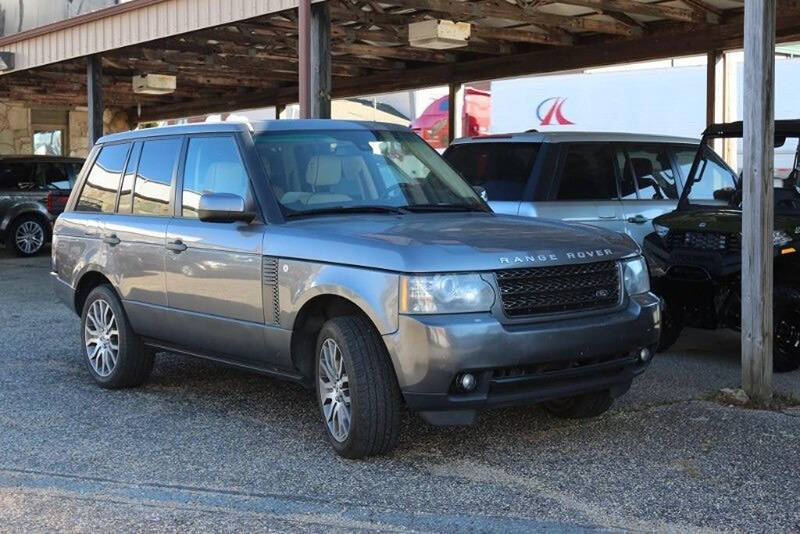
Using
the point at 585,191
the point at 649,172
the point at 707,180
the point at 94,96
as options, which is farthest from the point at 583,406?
the point at 94,96

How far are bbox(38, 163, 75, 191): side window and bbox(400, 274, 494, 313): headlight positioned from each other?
14.8m

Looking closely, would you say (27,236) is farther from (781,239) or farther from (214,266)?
(781,239)

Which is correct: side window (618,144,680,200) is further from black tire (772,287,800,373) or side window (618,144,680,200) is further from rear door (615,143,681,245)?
black tire (772,287,800,373)

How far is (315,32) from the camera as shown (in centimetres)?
1024

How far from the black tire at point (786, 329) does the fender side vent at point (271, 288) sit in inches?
150

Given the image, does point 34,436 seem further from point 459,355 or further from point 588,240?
point 588,240

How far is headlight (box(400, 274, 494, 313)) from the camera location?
15.6 ft

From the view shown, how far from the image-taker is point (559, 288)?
5.08 m

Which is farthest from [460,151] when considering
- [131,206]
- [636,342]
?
[636,342]

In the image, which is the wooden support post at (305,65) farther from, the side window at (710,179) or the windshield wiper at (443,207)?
the windshield wiper at (443,207)

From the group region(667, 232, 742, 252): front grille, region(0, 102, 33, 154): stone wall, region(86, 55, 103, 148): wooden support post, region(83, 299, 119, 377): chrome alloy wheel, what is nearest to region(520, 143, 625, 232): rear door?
→ region(667, 232, 742, 252): front grille

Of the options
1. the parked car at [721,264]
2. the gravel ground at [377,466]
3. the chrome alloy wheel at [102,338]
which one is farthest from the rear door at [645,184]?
the chrome alloy wheel at [102,338]

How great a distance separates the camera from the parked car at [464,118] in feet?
111

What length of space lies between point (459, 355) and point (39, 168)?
15.2 meters
